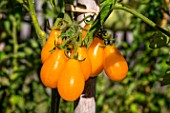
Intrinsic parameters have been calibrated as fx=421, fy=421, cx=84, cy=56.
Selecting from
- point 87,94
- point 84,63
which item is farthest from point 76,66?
point 87,94

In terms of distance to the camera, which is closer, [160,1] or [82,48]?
[82,48]

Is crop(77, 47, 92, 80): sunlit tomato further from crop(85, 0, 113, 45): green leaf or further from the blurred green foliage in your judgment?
Answer: the blurred green foliage

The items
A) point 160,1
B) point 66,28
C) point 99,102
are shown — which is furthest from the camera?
point 99,102

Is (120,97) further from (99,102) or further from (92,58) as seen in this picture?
(92,58)

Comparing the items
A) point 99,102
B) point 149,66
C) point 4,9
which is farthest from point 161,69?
point 4,9

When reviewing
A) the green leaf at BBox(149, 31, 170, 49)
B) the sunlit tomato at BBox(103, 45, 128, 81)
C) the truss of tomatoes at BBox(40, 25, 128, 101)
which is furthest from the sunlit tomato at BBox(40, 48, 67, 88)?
the green leaf at BBox(149, 31, 170, 49)

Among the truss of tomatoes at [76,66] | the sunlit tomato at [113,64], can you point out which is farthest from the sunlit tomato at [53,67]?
the sunlit tomato at [113,64]

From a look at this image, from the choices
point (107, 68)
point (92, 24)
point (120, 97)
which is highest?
point (92, 24)
